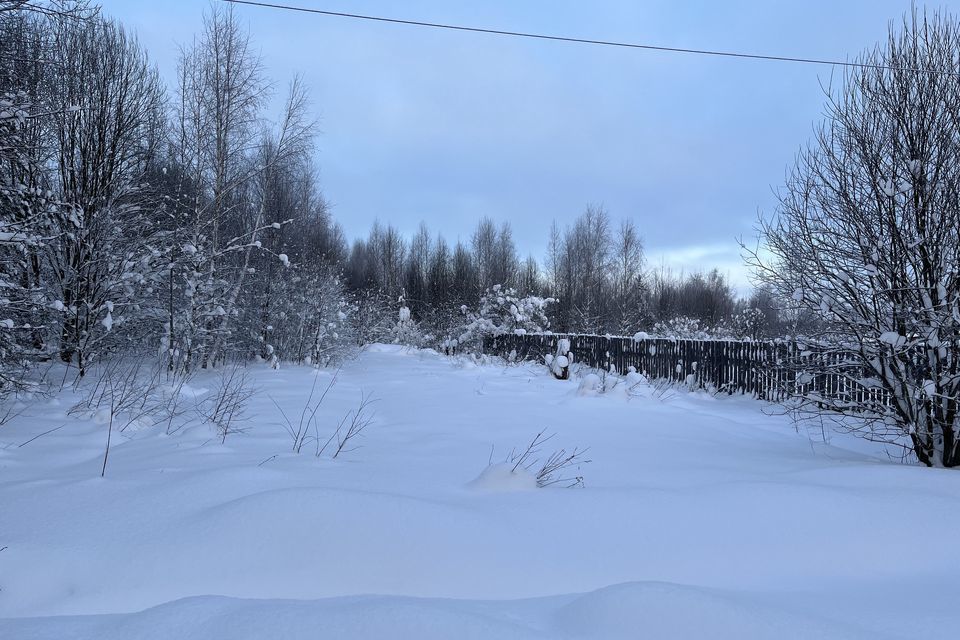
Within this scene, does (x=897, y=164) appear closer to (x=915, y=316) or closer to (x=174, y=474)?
(x=915, y=316)

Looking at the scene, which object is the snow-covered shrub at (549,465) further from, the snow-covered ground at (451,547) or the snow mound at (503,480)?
the snow-covered ground at (451,547)

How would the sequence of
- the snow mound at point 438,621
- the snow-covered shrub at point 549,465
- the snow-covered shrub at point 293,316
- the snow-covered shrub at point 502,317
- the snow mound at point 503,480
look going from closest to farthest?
the snow mound at point 438,621 → the snow mound at point 503,480 → the snow-covered shrub at point 549,465 → the snow-covered shrub at point 293,316 → the snow-covered shrub at point 502,317

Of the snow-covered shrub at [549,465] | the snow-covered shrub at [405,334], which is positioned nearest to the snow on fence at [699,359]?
the snow-covered shrub at [549,465]

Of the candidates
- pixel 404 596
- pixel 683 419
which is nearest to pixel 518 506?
pixel 404 596

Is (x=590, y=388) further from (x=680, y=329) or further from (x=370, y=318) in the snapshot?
(x=680, y=329)

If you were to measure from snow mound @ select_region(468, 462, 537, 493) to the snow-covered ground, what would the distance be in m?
0.02

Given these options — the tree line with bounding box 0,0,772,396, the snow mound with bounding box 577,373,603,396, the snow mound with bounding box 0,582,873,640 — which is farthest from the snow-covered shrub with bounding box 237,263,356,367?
the snow mound with bounding box 0,582,873,640

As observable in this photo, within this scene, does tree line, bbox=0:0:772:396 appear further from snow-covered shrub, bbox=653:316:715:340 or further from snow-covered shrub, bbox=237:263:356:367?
snow-covered shrub, bbox=653:316:715:340

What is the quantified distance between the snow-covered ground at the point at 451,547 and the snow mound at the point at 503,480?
0.7 inches

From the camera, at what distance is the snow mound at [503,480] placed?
126 inches

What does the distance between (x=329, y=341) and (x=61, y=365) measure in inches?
203

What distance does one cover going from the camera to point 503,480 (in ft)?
10.6

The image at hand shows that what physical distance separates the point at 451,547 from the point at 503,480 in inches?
36.8

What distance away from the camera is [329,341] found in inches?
506
